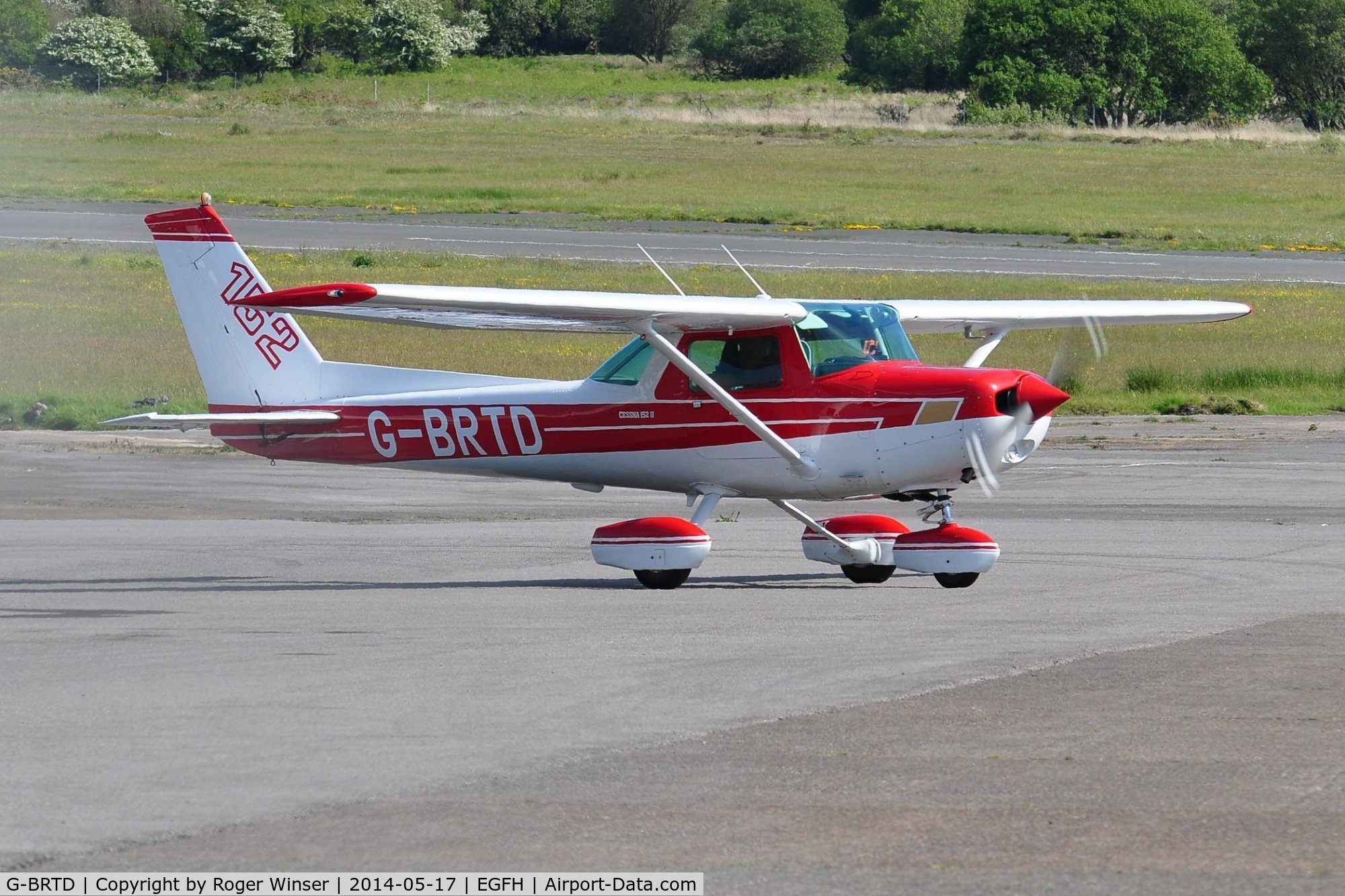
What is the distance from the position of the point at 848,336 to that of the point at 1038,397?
1.51 metres

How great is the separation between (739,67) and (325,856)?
321 feet

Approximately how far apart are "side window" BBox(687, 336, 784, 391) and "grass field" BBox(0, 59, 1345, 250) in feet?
119

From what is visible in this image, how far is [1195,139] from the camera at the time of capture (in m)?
72.4

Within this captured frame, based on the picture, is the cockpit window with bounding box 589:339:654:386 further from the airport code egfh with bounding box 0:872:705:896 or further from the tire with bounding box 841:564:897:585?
the airport code egfh with bounding box 0:872:705:896

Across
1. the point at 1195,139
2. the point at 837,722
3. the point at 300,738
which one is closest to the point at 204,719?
the point at 300,738

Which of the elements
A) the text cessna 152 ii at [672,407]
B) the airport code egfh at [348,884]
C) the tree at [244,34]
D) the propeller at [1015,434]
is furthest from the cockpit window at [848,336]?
the tree at [244,34]

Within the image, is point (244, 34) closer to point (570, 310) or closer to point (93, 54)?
point (93, 54)

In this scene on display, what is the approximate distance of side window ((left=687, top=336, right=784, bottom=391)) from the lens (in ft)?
41.5

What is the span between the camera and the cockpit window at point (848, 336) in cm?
1262

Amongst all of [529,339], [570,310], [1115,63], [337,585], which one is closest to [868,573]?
[570,310]

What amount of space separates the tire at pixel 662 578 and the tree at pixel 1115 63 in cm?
6945

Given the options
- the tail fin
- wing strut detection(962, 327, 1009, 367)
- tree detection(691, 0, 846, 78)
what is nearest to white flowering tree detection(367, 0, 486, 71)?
tree detection(691, 0, 846, 78)

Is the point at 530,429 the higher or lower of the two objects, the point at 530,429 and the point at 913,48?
the higher

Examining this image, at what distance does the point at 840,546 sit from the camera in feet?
42.3
